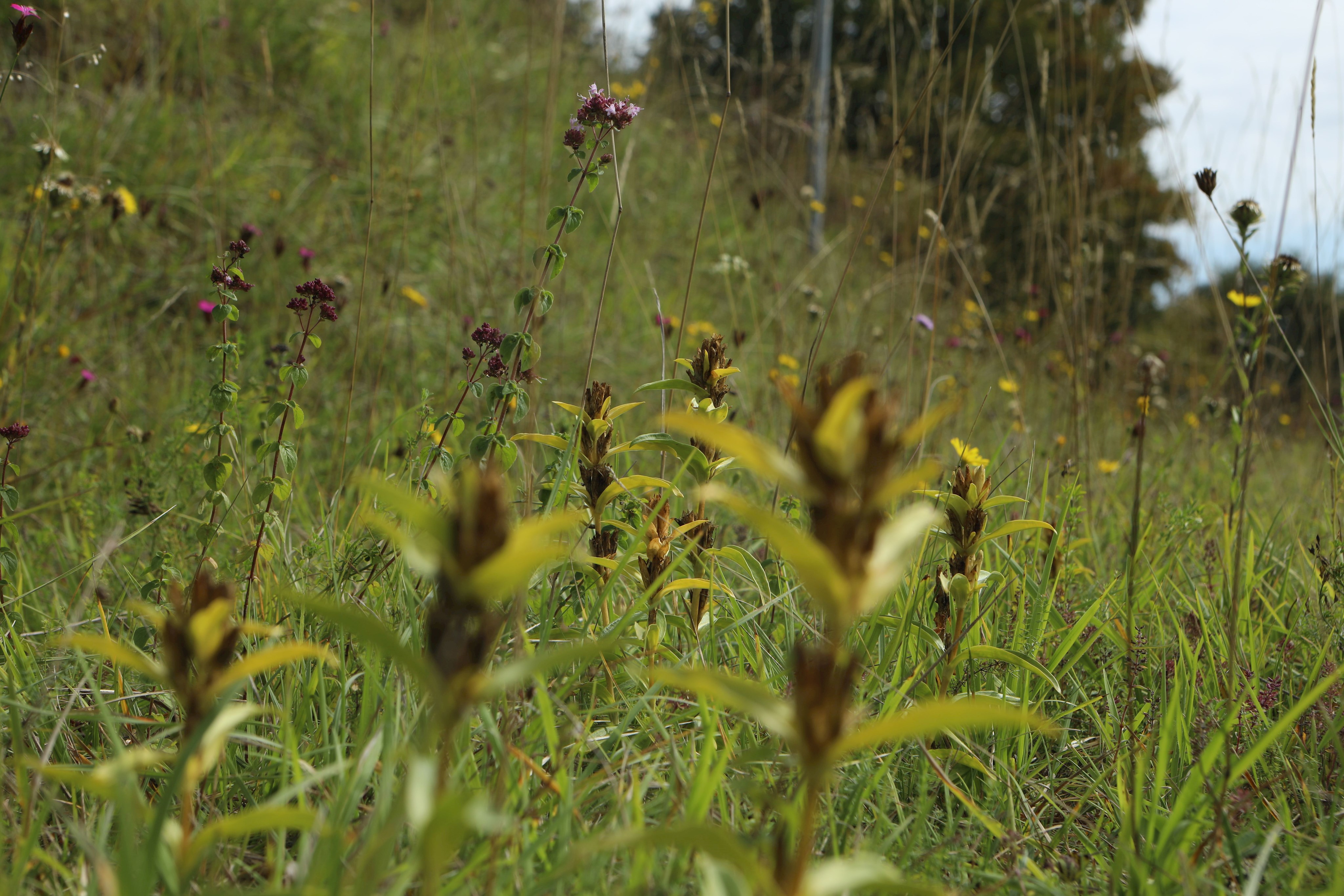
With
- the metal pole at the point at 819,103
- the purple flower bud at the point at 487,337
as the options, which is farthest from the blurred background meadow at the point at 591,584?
the metal pole at the point at 819,103

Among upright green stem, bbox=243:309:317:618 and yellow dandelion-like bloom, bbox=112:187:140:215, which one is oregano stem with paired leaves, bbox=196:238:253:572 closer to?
upright green stem, bbox=243:309:317:618

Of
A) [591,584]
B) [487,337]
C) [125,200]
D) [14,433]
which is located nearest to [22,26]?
[14,433]

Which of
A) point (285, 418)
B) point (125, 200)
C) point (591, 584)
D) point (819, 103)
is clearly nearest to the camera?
point (591, 584)

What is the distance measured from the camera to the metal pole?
4.98 m

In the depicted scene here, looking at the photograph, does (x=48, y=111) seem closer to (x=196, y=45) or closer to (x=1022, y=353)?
(x=196, y=45)

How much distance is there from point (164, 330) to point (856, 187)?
6139 mm

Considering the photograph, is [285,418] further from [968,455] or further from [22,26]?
[968,455]

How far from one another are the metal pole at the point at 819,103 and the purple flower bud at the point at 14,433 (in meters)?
3.95

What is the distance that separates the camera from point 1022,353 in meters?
4.34

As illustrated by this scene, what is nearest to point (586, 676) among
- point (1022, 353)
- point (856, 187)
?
point (1022, 353)

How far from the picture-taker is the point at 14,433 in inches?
56.1

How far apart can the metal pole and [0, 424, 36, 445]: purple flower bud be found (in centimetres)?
395

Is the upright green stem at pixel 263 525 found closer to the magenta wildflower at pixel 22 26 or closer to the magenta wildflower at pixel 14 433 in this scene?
the magenta wildflower at pixel 14 433

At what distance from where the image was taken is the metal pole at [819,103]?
16.4 feet
